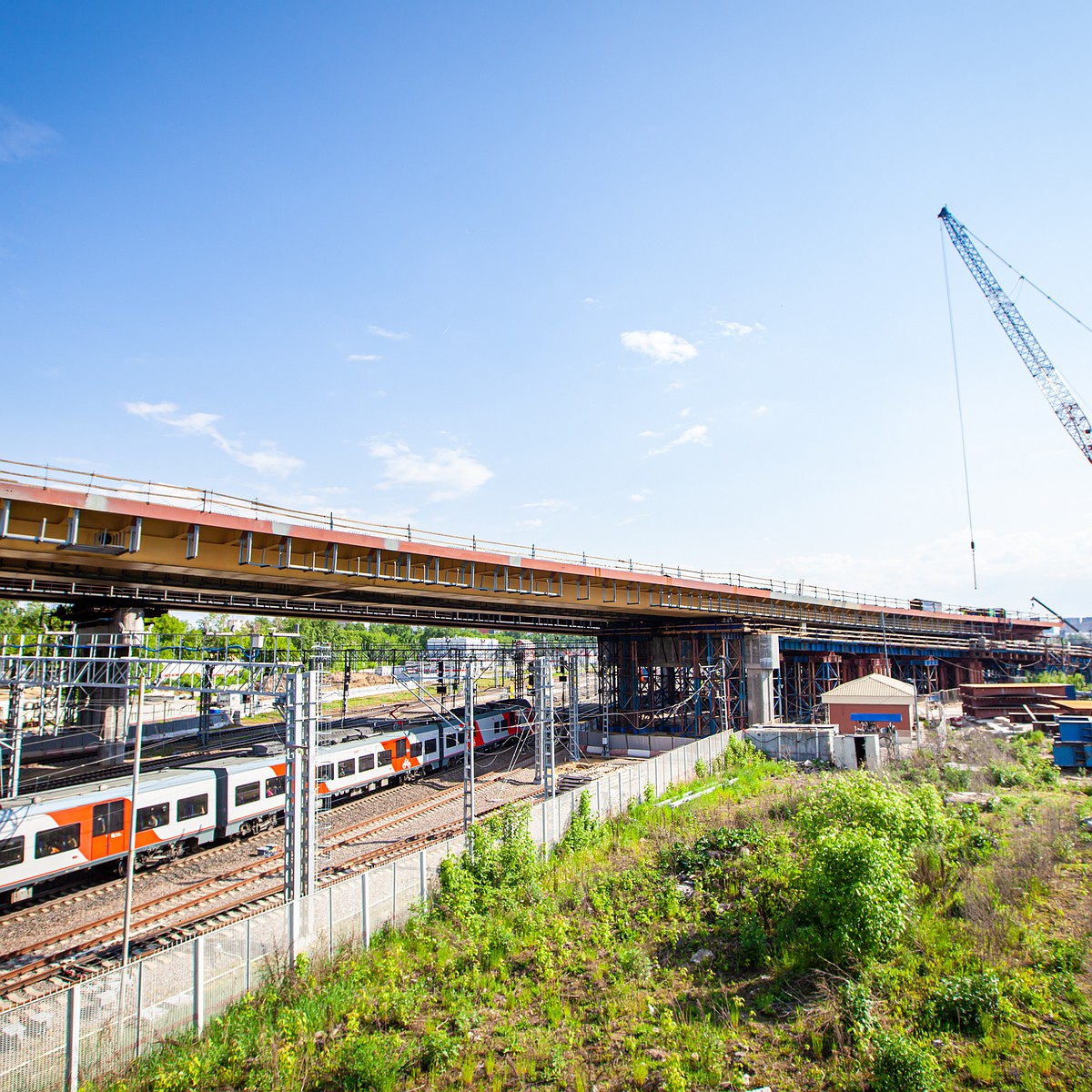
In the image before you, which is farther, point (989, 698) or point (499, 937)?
point (989, 698)

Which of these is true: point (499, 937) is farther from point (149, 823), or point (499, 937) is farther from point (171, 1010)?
point (149, 823)

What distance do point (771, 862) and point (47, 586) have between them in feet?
90.8

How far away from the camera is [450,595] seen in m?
31.7

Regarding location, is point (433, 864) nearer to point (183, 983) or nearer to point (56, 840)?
point (183, 983)

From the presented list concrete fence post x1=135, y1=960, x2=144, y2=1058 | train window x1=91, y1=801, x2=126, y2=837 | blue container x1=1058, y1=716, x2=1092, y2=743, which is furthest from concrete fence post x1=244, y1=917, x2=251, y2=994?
blue container x1=1058, y1=716, x2=1092, y2=743

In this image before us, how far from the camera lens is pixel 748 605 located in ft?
141

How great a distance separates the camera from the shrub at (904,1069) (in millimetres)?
9344

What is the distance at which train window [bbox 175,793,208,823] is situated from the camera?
2080 centimetres

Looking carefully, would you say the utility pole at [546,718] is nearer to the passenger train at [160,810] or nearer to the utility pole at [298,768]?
the passenger train at [160,810]

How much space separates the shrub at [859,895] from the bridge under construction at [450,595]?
57.4ft

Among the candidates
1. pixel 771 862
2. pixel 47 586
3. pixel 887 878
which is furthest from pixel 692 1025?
pixel 47 586

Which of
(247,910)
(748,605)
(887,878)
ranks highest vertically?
(748,605)

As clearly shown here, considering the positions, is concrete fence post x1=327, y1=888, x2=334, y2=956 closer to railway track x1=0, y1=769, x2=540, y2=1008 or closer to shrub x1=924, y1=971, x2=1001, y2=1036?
railway track x1=0, y1=769, x2=540, y2=1008

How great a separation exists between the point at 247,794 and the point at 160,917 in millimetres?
5922
